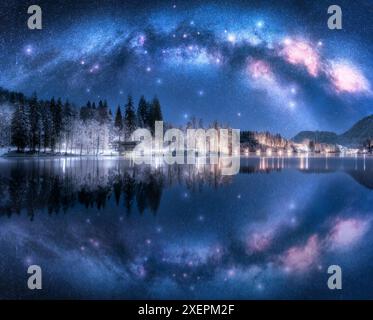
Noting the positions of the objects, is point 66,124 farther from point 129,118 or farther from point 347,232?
point 347,232

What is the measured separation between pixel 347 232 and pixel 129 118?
74.4 meters

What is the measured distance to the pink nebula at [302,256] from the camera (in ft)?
27.4

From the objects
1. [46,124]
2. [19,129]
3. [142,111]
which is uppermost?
[142,111]

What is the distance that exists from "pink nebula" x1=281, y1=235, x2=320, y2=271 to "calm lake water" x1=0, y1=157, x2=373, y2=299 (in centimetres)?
3

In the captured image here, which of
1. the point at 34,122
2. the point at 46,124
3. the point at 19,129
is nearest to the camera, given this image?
the point at 19,129

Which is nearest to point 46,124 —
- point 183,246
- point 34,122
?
point 34,122

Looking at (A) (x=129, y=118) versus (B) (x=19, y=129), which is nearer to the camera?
(B) (x=19, y=129)

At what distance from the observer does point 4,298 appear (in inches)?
275

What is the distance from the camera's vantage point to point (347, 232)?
10.9 meters

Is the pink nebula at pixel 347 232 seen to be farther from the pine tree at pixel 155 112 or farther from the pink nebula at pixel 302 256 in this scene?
the pine tree at pixel 155 112

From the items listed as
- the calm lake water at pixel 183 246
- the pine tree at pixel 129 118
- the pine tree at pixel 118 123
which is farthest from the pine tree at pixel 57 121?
the calm lake water at pixel 183 246

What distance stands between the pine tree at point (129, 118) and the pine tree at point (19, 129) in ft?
71.4
